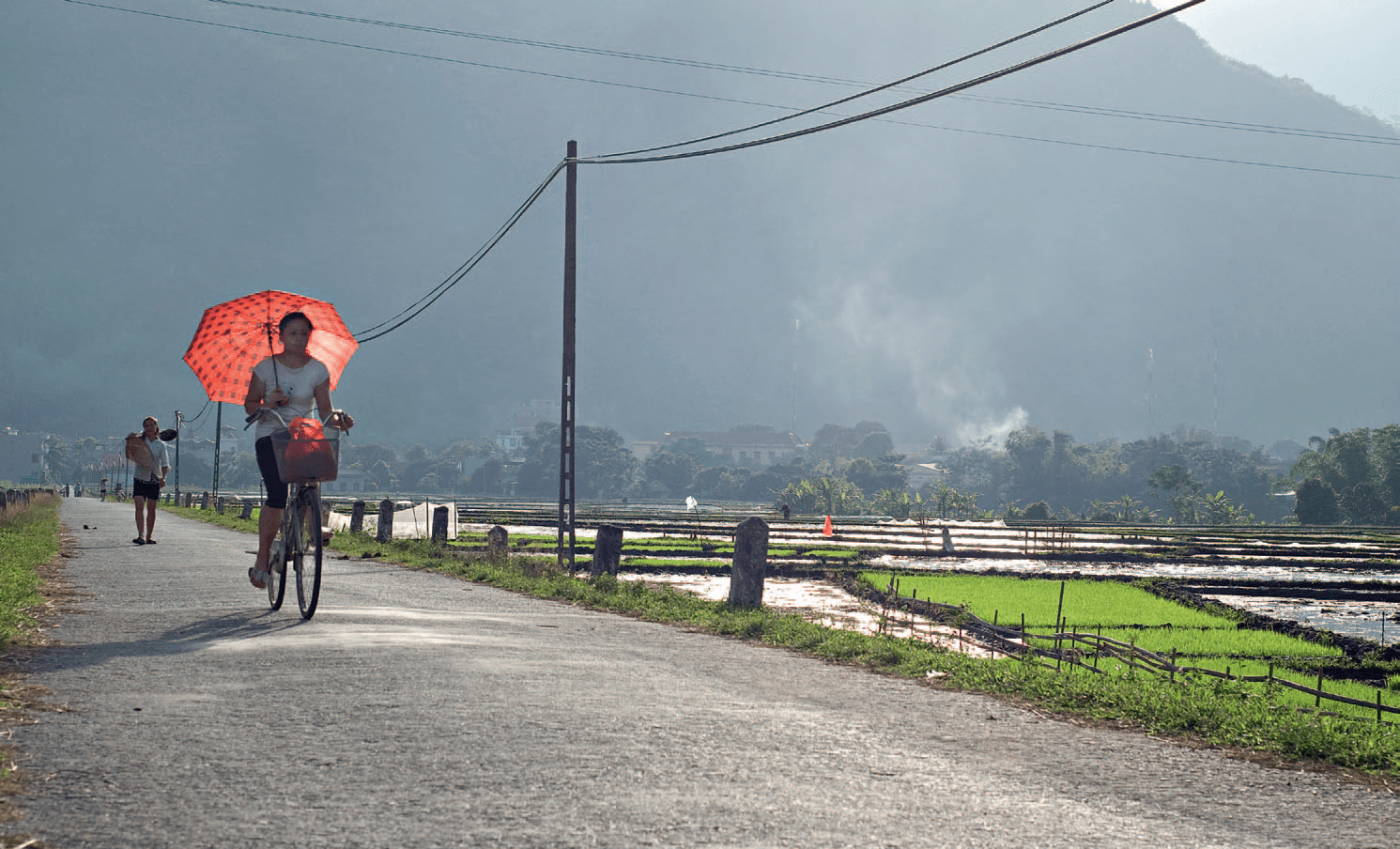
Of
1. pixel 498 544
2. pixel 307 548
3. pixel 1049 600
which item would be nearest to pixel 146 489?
pixel 498 544

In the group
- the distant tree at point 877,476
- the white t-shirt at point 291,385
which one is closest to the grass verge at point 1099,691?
the white t-shirt at point 291,385

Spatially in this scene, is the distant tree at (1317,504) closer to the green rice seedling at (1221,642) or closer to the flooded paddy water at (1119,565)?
the flooded paddy water at (1119,565)

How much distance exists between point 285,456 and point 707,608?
5.66m

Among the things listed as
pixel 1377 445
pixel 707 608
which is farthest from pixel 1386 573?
pixel 1377 445

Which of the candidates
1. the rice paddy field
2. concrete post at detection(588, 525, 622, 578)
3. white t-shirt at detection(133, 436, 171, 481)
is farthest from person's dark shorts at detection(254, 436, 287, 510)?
white t-shirt at detection(133, 436, 171, 481)

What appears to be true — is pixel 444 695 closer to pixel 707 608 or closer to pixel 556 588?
pixel 707 608

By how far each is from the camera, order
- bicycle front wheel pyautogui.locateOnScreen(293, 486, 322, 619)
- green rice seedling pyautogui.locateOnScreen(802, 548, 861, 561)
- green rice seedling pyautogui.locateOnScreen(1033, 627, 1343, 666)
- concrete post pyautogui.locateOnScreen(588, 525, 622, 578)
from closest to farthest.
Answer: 1. bicycle front wheel pyautogui.locateOnScreen(293, 486, 322, 619)
2. concrete post pyautogui.locateOnScreen(588, 525, 622, 578)
3. green rice seedling pyautogui.locateOnScreen(1033, 627, 1343, 666)
4. green rice seedling pyautogui.locateOnScreen(802, 548, 861, 561)

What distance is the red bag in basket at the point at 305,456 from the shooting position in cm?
834

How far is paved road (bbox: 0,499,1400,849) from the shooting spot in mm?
4035

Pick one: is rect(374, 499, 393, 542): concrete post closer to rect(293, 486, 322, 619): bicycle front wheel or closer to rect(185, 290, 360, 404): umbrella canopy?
rect(185, 290, 360, 404): umbrella canopy

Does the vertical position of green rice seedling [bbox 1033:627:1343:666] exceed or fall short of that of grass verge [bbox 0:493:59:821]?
it falls short

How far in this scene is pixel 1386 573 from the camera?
37188 millimetres

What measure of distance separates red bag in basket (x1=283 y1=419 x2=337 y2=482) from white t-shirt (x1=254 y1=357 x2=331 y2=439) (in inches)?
11.5

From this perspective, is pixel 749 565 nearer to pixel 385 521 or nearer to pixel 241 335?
pixel 241 335
